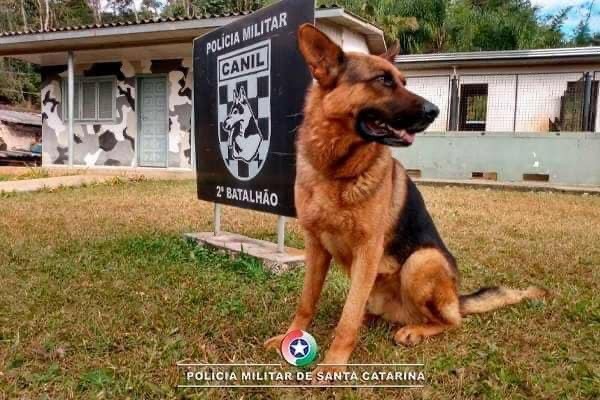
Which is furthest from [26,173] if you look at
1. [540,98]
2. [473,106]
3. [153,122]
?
[540,98]

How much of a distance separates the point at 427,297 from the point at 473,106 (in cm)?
1315

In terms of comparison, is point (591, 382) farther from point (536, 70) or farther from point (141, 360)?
point (536, 70)

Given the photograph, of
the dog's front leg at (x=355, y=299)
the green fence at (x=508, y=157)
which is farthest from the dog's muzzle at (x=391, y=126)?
the green fence at (x=508, y=157)

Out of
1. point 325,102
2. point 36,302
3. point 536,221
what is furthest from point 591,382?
point 536,221

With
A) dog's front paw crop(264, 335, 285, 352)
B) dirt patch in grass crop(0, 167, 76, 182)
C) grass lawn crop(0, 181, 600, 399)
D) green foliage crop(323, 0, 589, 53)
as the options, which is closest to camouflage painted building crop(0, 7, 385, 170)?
dirt patch in grass crop(0, 167, 76, 182)

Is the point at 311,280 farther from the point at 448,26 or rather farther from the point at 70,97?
the point at 448,26

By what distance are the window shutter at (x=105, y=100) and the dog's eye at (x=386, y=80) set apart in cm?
1229

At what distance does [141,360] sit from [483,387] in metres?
1.54

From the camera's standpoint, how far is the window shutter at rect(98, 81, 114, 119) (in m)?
13.3

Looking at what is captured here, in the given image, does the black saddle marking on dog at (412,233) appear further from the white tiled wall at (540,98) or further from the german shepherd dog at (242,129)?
the white tiled wall at (540,98)

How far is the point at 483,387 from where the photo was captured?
7.15 ft

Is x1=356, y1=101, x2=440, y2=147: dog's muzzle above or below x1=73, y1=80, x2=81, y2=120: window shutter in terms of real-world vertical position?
below

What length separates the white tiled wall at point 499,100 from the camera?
1357cm

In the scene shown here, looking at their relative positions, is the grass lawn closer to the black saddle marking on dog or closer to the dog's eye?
the black saddle marking on dog
